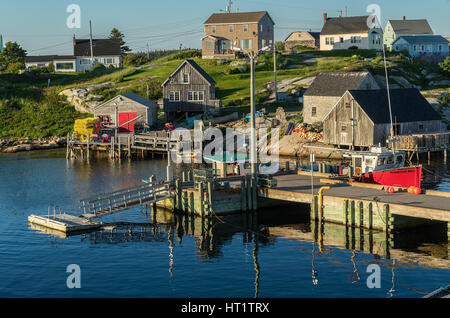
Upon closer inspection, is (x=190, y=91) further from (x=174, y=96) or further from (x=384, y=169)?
(x=384, y=169)

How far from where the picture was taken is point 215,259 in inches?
1396

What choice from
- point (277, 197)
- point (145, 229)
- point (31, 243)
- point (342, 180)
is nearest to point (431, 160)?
point (342, 180)

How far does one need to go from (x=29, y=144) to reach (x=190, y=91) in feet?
70.0

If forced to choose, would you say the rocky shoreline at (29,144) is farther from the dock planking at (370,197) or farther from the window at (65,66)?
the dock planking at (370,197)

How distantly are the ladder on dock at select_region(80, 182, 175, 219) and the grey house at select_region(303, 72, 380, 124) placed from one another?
34819mm

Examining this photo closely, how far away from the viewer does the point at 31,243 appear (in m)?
38.8

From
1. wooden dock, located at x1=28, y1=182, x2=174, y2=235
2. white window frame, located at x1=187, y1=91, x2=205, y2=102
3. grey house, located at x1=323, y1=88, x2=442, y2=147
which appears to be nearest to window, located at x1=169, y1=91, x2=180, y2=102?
white window frame, located at x1=187, y1=91, x2=205, y2=102

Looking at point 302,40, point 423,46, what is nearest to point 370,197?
point 423,46

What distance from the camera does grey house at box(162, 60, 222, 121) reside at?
85.6 metres

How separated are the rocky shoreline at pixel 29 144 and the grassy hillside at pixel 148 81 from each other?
10.1 ft

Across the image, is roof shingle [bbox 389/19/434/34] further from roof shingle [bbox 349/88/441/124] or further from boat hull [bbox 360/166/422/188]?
boat hull [bbox 360/166/422/188]

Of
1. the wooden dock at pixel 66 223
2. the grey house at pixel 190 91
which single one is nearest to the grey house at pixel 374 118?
the grey house at pixel 190 91

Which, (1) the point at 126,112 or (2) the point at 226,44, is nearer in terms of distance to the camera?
(1) the point at 126,112

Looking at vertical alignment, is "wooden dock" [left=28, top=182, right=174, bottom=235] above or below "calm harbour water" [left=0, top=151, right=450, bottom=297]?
above
